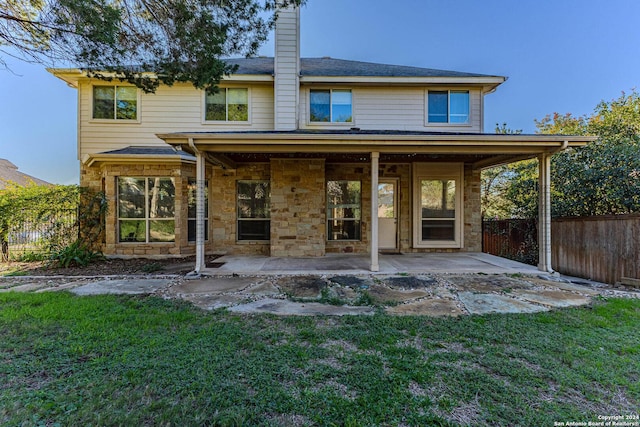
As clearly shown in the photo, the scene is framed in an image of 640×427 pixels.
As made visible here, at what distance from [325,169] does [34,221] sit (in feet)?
24.8

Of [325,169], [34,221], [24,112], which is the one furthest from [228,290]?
[24,112]

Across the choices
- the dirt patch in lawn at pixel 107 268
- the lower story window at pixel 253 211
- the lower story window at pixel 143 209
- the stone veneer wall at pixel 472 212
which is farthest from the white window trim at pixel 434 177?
the lower story window at pixel 143 209

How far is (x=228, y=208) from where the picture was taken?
833 centimetres

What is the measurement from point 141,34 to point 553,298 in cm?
763

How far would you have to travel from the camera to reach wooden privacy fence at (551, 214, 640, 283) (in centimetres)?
544

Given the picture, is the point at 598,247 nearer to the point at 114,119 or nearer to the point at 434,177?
the point at 434,177

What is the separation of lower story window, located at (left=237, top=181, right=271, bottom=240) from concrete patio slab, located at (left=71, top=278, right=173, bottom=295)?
3257 millimetres

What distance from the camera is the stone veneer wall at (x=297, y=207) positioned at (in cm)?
765

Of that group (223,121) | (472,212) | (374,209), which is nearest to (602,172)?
(472,212)

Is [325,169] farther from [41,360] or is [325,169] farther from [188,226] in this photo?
[41,360]

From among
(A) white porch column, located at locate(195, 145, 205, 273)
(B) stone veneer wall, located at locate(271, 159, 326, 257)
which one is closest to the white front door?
(B) stone veneer wall, located at locate(271, 159, 326, 257)

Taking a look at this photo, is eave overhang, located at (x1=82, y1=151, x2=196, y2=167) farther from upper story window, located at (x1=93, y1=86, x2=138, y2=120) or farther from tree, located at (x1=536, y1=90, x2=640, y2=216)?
tree, located at (x1=536, y1=90, x2=640, y2=216)

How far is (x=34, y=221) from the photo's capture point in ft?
23.5

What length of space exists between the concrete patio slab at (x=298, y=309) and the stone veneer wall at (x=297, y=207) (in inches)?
142
